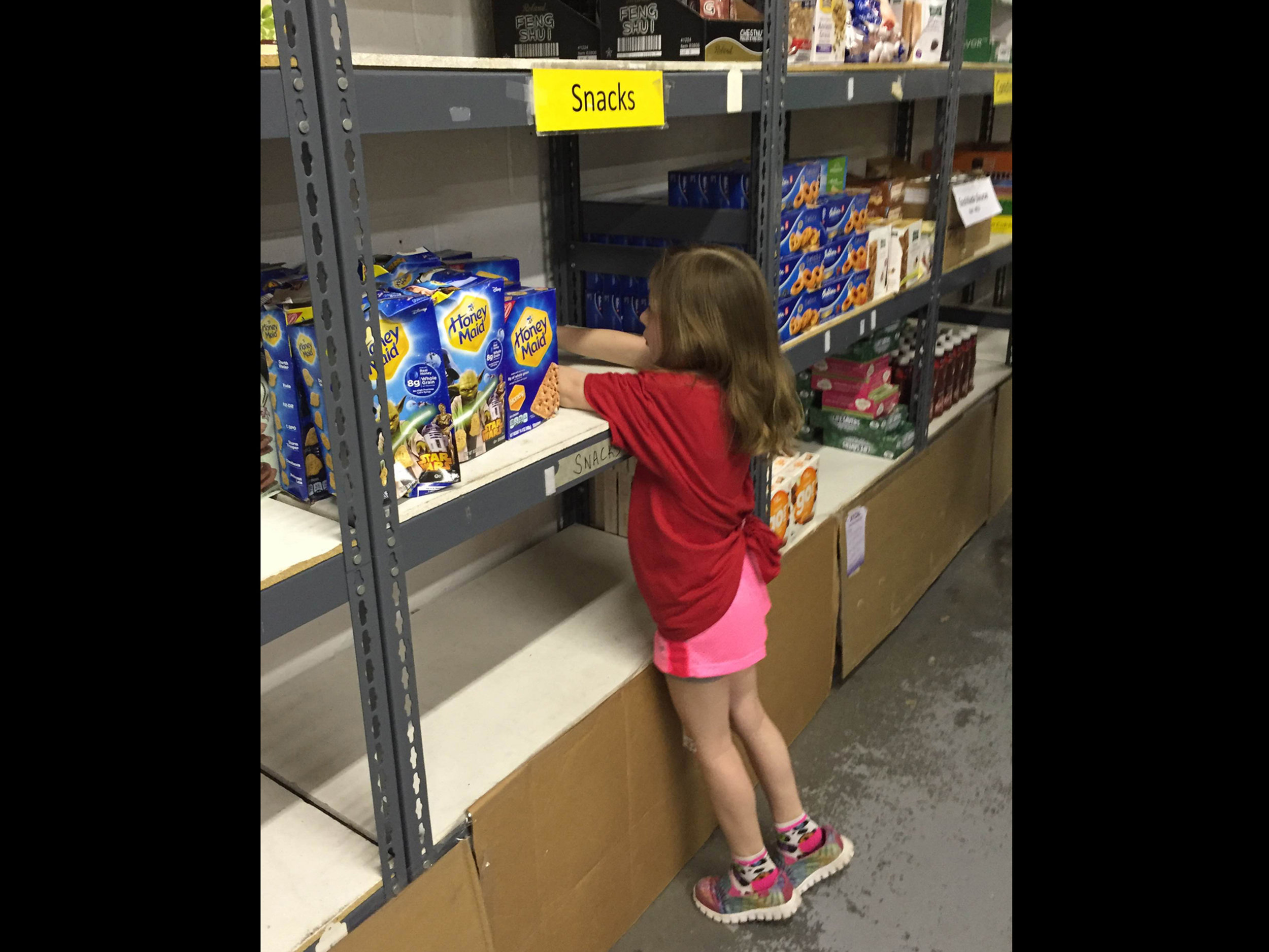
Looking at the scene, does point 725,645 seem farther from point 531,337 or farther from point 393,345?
point 393,345

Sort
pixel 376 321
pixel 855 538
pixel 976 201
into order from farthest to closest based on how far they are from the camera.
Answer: pixel 976 201 → pixel 855 538 → pixel 376 321

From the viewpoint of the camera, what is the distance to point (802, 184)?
6.30 feet

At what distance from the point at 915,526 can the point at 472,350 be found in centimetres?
198

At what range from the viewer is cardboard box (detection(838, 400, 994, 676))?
2.60m

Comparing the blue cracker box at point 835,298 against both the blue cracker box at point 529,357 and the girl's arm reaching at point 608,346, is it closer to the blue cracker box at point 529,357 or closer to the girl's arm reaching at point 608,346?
the girl's arm reaching at point 608,346

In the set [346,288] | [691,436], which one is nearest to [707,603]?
[691,436]

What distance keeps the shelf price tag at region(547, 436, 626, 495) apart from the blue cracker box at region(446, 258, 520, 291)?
0.28 metres

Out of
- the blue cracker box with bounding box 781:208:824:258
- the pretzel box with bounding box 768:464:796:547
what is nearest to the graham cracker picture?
the blue cracker box with bounding box 781:208:824:258

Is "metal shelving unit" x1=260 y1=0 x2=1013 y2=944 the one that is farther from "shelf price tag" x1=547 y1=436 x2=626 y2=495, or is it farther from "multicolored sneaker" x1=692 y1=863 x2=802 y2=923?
"multicolored sneaker" x1=692 y1=863 x2=802 y2=923

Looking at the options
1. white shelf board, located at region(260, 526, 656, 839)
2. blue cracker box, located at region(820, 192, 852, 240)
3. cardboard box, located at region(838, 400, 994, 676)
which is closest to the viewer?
white shelf board, located at region(260, 526, 656, 839)

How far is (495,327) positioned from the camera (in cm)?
130

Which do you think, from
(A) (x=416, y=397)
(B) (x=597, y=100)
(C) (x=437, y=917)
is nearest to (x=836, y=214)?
(B) (x=597, y=100)

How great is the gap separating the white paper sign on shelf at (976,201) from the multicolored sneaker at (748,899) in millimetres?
1907

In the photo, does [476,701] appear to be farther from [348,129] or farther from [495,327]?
[348,129]
